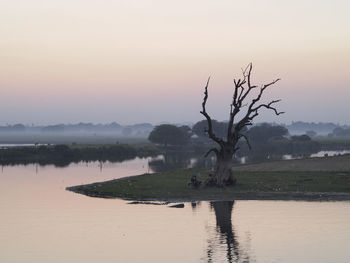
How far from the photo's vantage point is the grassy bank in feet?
169

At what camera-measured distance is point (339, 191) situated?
52.1 metres

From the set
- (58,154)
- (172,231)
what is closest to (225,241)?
(172,231)

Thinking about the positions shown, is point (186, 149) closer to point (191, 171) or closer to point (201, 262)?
point (191, 171)

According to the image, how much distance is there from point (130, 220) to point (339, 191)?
21729 mm

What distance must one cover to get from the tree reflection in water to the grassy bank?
25.3ft

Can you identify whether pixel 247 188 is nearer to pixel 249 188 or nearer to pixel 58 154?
pixel 249 188

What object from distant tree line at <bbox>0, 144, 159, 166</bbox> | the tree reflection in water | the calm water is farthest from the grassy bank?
distant tree line at <bbox>0, 144, 159, 166</bbox>

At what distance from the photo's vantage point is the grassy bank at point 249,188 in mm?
51406

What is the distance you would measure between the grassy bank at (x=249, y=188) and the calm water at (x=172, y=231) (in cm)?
314

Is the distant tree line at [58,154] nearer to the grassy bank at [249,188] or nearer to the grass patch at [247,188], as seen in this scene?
the grassy bank at [249,188]

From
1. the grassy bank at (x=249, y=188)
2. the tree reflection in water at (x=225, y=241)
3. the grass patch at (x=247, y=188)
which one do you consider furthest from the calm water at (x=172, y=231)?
the grassy bank at (x=249, y=188)

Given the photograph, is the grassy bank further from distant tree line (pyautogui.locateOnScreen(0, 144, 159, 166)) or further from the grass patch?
distant tree line (pyautogui.locateOnScreen(0, 144, 159, 166))

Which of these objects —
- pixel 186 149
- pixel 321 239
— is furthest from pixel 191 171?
pixel 186 149

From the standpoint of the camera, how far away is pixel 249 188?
55.1 m
